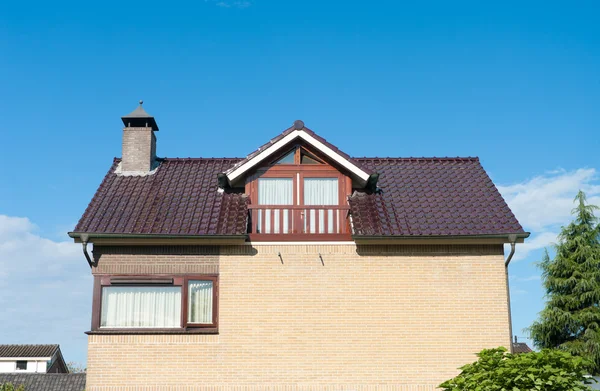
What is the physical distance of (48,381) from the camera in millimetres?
33125

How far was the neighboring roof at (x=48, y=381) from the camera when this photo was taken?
3234cm


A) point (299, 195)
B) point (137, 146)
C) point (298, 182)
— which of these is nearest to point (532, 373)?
point (299, 195)

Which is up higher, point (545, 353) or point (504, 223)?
point (504, 223)

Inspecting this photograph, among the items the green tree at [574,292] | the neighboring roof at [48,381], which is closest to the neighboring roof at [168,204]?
the green tree at [574,292]

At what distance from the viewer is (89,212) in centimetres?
1741

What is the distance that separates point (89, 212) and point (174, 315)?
3514 mm

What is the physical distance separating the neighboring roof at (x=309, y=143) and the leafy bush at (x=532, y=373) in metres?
5.94

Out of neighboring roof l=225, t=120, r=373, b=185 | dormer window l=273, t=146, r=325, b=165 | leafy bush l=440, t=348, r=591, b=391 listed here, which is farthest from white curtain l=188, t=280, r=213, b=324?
leafy bush l=440, t=348, r=591, b=391

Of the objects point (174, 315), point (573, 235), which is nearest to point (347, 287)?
point (174, 315)

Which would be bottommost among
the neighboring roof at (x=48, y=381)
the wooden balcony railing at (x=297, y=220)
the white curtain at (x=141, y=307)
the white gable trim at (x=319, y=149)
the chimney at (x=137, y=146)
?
the neighboring roof at (x=48, y=381)

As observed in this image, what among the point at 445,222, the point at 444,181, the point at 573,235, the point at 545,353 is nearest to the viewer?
the point at 545,353

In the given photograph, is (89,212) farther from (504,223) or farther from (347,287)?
(504,223)

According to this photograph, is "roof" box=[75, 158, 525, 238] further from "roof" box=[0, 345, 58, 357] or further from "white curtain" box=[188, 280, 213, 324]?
"roof" box=[0, 345, 58, 357]

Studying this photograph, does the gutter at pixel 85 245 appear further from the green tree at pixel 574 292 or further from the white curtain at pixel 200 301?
the green tree at pixel 574 292
